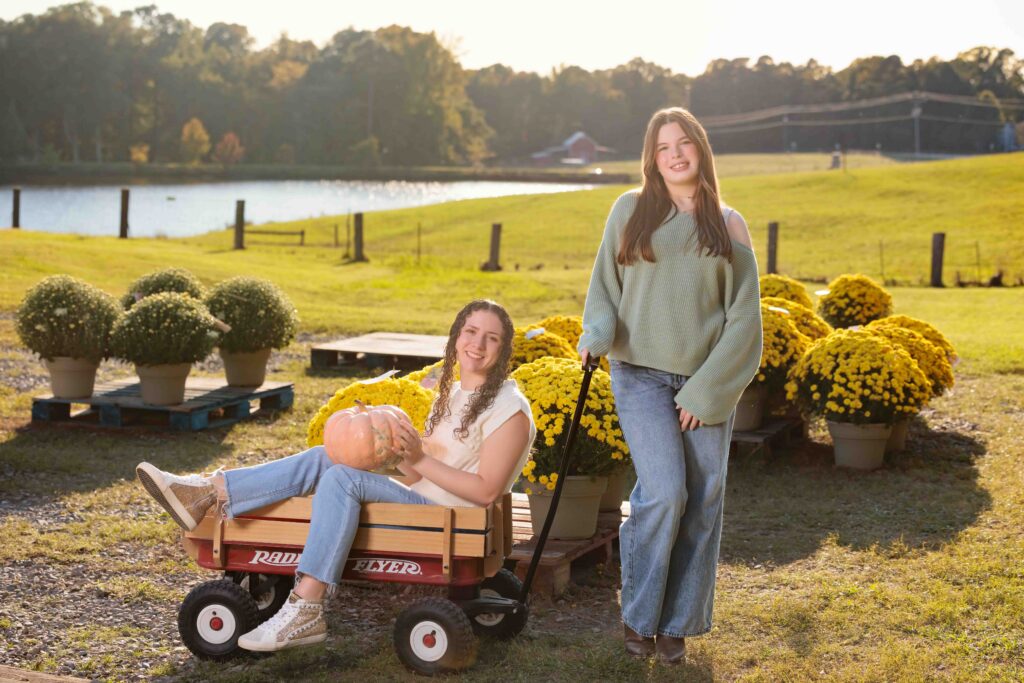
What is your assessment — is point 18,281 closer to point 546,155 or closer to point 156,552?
point 156,552

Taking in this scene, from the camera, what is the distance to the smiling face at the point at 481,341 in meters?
4.70

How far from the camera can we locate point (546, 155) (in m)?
135

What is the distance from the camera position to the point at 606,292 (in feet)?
15.9

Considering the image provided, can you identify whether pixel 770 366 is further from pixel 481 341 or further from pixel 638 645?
pixel 481 341

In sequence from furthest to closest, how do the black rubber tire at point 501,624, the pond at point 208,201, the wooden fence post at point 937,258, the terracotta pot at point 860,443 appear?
the pond at point 208,201 → the wooden fence post at point 937,258 → the terracotta pot at point 860,443 → the black rubber tire at point 501,624

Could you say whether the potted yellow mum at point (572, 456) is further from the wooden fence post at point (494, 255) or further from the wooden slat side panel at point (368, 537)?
the wooden fence post at point (494, 255)

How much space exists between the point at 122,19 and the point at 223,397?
106 metres

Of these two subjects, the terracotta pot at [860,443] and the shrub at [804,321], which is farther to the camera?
the shrub at [804,321]

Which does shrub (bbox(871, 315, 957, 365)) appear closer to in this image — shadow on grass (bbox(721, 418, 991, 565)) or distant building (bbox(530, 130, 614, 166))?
shadow on grass (bbox(721, 418, 991, 565))

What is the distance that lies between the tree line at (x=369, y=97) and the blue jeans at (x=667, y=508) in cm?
10169

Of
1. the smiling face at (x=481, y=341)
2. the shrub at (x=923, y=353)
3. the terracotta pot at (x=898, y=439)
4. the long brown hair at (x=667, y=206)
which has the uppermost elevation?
the long brown hair at (x=667, y=206)

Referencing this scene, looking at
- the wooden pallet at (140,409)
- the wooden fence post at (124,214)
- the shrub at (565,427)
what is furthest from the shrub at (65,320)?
the wooden fence post at (124,214)

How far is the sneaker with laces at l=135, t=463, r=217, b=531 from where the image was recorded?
182 inches

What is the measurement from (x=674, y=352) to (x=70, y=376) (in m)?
6.68
